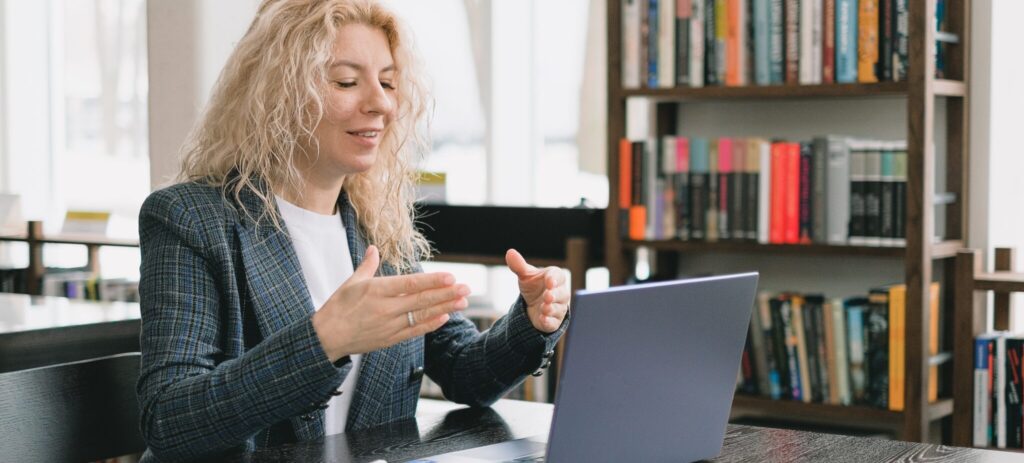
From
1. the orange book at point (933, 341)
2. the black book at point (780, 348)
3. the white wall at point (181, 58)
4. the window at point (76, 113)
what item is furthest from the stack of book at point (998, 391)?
the window at point (76, 113)

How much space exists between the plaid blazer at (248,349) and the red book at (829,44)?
1.41 m

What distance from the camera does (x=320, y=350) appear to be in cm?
133

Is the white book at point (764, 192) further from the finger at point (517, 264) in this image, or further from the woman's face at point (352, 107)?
the finger at point (517, 264)

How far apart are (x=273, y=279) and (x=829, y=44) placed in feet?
5.72

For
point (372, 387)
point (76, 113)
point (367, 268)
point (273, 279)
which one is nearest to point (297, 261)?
point (273, 279)

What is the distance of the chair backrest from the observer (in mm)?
1455

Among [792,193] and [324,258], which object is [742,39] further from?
[324,258]

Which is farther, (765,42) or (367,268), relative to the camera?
(765,42)

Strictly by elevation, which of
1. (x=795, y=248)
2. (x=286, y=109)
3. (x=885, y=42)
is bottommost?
(x=795, y=248)

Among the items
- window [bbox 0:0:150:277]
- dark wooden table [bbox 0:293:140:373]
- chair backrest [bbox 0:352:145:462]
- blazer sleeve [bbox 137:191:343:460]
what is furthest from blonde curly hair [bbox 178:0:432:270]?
window [bbox 0:0:150:277]

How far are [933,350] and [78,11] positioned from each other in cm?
413

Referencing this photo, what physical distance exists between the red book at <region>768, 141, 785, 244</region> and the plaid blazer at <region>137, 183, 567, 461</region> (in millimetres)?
1361

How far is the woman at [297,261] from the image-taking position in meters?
1.39

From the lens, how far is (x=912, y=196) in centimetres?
276
